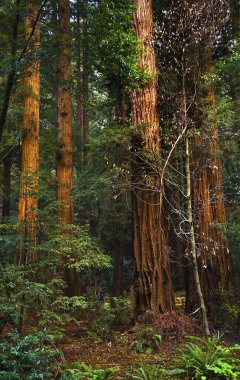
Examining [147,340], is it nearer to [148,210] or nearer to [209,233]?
[148,210]

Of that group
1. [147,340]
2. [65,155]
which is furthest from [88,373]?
[65,155]

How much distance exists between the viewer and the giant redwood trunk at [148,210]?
7312 mm

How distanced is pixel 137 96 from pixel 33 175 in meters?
2.97

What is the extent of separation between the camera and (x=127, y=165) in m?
7.92

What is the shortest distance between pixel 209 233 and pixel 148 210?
2282mm

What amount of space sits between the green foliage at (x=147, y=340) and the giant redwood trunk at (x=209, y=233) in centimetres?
249

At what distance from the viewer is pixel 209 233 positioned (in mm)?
9156

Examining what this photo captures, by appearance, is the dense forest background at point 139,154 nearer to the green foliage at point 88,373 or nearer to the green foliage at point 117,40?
the green foliage at point 117,40

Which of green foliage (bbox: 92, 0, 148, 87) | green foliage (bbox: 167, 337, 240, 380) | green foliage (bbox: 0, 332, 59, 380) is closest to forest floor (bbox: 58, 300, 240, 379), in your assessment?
green foliage (bbox: 167, 337, 240, 380)

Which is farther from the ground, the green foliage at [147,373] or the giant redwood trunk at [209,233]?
the giant redwood trunk at [209,233]

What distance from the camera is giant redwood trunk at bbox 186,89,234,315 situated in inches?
344

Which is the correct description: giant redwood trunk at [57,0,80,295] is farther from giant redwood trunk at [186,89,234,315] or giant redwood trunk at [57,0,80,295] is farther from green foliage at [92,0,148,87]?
giant redwood trunk at [186,89,234,315]

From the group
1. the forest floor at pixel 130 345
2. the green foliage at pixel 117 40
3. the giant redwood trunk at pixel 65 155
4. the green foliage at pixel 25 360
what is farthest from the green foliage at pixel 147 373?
the giant redwood trunk at pixel 65 155

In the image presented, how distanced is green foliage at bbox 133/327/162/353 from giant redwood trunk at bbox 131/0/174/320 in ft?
2.00
